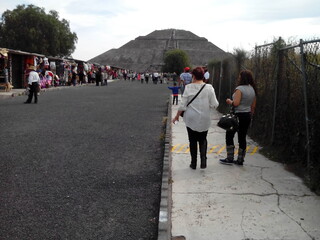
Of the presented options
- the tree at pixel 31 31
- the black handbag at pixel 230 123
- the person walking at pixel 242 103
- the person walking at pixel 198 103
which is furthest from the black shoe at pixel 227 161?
the tree at pixel 31 31

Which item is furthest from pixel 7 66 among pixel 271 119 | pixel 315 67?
pixel 315 67

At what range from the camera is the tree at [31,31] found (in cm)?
5469

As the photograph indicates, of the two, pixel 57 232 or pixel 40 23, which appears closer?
pixel 57 232

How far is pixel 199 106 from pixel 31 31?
176 feet

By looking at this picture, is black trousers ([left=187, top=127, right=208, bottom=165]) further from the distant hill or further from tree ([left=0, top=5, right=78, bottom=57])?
the distant hill

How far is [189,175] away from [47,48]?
55.7 metres

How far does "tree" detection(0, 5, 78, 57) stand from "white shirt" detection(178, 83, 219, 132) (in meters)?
53.3

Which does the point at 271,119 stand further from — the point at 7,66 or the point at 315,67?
the point at 7,66

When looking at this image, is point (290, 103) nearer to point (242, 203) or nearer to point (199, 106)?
point (199, 106)

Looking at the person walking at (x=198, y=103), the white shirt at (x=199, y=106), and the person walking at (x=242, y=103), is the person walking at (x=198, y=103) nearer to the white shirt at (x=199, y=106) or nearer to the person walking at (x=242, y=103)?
the white shirt at (x=199, y=106)

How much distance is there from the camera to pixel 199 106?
18.9ft

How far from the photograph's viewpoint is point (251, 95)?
19.7ft

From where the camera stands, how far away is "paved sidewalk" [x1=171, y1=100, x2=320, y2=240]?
3725 millimetres

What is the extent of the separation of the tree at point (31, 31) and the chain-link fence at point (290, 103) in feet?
167
